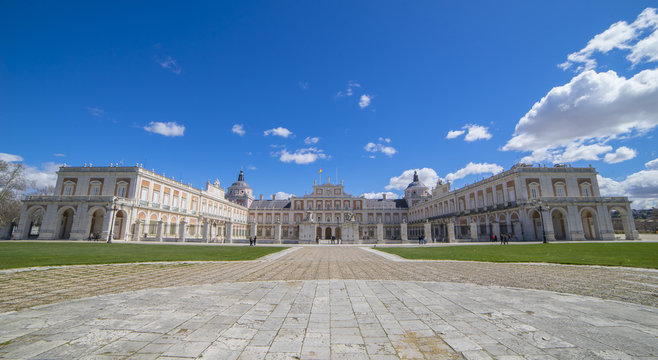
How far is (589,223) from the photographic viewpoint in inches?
1448

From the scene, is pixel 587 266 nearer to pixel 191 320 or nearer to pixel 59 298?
pixel 191 320

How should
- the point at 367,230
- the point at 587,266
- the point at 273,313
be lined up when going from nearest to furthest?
1. the point at 273,313
2. the point at 587,266
3. the point at 367,230

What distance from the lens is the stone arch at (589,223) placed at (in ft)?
115

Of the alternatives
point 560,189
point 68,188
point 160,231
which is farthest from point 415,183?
point 68,188

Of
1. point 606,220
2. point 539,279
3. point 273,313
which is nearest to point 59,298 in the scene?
point 273,313

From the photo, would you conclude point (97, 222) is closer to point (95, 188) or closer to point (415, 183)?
point (95, 188)

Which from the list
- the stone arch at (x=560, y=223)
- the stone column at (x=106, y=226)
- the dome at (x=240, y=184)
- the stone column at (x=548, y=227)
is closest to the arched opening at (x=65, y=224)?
the stone column at (x=106, y=226)

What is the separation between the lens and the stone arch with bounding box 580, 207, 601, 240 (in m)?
35.0

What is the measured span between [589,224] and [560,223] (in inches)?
160

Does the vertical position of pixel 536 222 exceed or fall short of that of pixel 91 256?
it exceeds it

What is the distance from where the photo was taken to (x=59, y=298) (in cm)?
518

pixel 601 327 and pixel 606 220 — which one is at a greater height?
pixel 606 220

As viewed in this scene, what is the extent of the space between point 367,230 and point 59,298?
6709 centimetres

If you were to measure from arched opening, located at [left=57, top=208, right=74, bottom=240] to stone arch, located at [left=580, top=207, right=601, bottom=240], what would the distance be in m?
64.3
